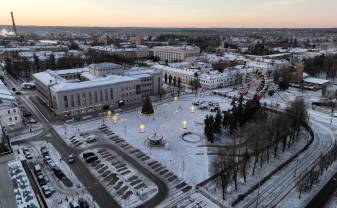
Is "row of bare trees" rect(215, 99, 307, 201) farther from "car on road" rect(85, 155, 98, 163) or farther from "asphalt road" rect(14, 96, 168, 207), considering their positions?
"car on road" rect(85, 155, 98, 163)

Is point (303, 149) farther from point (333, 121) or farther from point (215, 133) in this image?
point (333, 121)

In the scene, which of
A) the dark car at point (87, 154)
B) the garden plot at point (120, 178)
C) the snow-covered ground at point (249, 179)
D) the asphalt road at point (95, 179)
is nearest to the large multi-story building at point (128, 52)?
the asphalt road at point (95, 179)

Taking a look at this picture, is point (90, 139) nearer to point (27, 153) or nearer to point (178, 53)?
point (27, 153)

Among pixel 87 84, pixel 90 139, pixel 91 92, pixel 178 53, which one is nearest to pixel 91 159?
pixel 90 139

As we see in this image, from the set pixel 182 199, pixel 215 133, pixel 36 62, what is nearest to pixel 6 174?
A: pixel 182 199

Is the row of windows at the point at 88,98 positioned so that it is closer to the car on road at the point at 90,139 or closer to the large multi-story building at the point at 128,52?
the car on road at the point at 90,139

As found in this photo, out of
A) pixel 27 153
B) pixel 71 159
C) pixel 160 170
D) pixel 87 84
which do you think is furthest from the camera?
pixel 87 84
